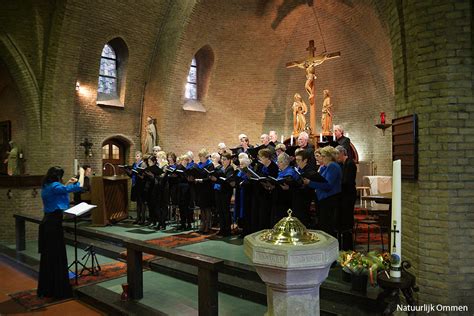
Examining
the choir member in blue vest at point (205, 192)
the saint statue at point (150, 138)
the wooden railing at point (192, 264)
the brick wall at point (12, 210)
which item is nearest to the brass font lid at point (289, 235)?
the wooden railing at point (192, 264)

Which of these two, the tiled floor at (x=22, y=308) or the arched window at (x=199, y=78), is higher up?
the arched window at (x=199, y=78)

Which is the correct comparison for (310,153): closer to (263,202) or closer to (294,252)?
(263,202)

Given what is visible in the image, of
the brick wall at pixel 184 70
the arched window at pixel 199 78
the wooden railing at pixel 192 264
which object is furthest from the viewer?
the arched window at pixel 199 78

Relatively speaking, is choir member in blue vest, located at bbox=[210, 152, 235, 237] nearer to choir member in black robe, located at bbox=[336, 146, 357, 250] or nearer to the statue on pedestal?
choir member in black robe, located at bbox=[336, 146, 357, 250]

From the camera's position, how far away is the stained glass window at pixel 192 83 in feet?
49.7

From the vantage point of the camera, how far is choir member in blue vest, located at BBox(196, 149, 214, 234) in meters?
7.61

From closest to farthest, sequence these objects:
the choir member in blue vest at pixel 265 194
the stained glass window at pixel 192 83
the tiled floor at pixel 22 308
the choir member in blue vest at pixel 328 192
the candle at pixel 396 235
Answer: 1. the candle at pixel 396 235
2. the tiled floor at pixel 22 308
3. the choir member in blue vest at pixel 328 192
4. the choir member in blue vest at pixel 265 194
5. the stained glass window at pixel 192 83

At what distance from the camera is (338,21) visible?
1373cm

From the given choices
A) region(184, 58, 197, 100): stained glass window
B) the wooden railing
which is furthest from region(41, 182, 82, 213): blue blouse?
region(184, 58, 197, 100): stained glass window

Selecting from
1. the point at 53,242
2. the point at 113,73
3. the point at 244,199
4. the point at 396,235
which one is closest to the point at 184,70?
the point at 113,73

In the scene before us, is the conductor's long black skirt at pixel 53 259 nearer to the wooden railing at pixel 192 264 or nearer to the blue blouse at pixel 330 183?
the wooden railing at pixel 192 264

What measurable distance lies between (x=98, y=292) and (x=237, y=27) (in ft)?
38.5

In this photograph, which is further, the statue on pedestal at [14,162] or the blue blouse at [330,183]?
the statue on pedestal at [14,162]

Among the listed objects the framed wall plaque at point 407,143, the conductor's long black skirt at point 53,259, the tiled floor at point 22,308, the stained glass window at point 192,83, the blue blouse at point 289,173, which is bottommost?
the tiled floor at point 22,308
